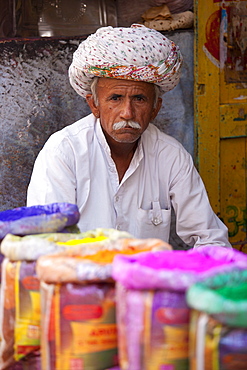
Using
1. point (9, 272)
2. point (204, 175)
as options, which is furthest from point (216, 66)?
point (9, 272)

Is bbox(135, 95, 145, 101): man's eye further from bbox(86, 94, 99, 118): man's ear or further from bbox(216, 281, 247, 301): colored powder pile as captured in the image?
bbox(216, 281, 247, 301): colored powder pile

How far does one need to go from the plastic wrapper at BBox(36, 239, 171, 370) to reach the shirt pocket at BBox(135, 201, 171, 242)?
160 cm

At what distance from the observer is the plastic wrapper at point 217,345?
113 cm

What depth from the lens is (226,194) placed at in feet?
13.0

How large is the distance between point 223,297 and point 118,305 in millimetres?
266

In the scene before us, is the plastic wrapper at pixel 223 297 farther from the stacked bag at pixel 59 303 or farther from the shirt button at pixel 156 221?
the shirt button at pixel 156 221

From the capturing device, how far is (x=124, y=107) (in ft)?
9.62

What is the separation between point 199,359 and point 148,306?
0.49 feet

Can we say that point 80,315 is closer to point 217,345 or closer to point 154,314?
point 154,314

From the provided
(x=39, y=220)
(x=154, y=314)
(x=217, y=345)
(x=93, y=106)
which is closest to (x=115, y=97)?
(x=93, y=106)

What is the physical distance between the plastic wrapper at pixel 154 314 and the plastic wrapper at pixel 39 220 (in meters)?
0.53

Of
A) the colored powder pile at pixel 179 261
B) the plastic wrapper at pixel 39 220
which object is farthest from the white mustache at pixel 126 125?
the colored powder pile at pixel 179 261

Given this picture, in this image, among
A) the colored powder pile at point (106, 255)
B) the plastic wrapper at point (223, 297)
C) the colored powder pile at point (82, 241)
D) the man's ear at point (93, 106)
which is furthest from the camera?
the man's ear at point (93, 106)

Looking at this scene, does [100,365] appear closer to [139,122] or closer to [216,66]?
[139,122]
